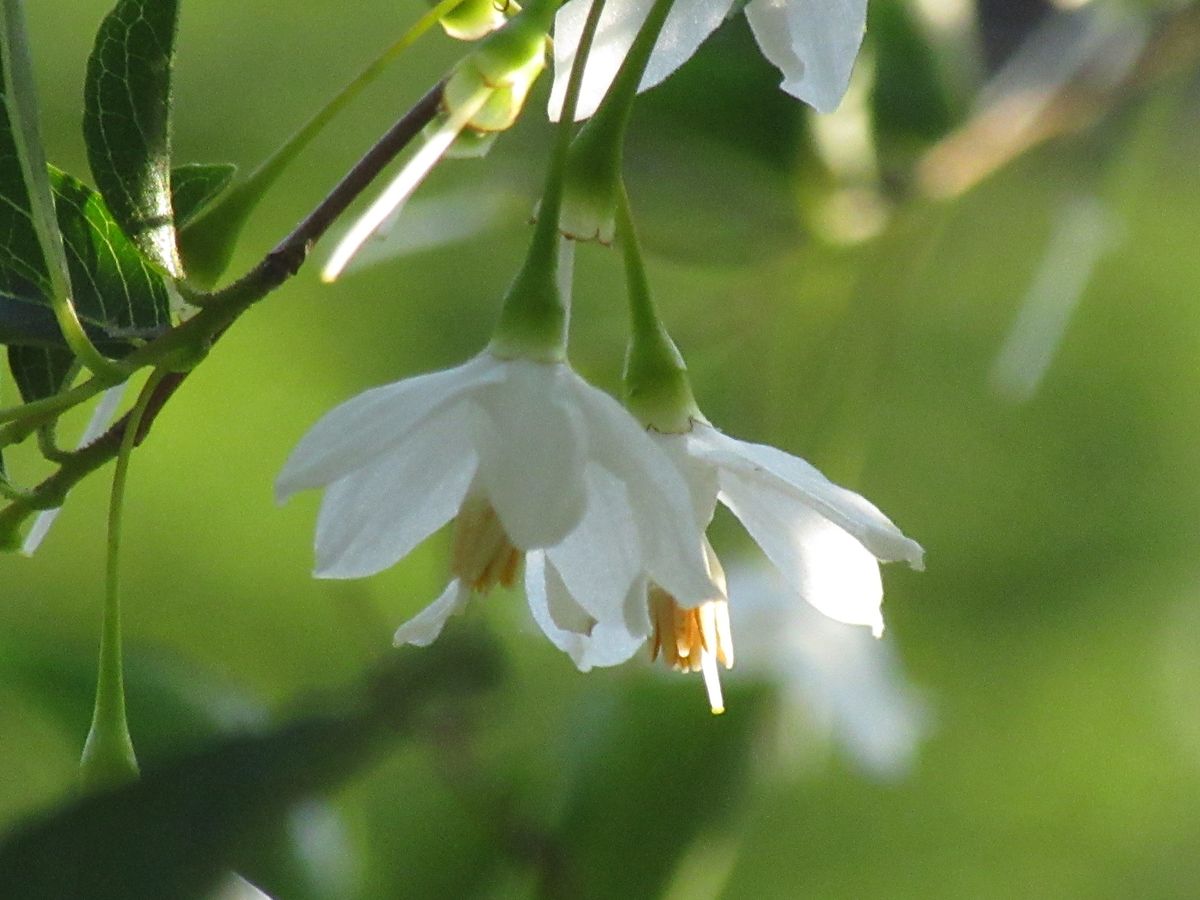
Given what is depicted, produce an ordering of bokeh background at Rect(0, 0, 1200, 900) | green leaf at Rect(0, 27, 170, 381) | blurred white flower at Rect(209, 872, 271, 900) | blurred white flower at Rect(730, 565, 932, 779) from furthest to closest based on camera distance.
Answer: bokeh background at Rect(0, 0, 1200, 900), blurred white flower at Rect(730, 565, 932, 779), green leaf at Rect(0, 27, 170, 381), blurred white flower at Rect(209, 872, 271, 900)

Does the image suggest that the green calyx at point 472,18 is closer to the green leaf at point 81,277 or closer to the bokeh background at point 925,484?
the green leaf at point 81,277

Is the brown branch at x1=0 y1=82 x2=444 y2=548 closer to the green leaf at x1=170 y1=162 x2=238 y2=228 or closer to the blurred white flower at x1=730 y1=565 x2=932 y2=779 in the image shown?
the green leaf at x1=170 y1=162 x2=238 y2=228

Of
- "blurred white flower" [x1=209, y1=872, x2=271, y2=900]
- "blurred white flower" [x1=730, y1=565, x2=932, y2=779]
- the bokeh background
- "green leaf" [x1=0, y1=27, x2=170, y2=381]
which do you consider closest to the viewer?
"blurred white flower" [x1=209, y1=872, x2=271, y2=900]

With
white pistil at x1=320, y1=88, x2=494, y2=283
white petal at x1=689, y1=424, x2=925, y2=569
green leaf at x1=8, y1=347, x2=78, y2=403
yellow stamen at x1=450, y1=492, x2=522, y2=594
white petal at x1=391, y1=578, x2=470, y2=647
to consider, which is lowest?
white petal at x1=391, y1=578, x2=470, y2=647

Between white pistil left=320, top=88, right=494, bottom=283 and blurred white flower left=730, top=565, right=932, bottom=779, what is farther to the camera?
blurred white flower left=730, top=565, right=932, bottom=779

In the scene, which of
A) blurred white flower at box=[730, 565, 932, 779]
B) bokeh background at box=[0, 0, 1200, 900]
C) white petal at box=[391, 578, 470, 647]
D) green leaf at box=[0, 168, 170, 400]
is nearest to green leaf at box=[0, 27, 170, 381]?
green leaf at box=[0, 168, 170, 400]

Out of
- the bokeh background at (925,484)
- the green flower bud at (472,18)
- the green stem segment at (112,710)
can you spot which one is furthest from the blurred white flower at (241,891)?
the bokeh background at (925,484)

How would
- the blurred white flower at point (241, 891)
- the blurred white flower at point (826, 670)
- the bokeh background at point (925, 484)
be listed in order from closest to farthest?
1. the blurred white flower at point (241, 891)
2. the blurred white flower at point (826, 670)
3. the bokeh background at point (925, 484)

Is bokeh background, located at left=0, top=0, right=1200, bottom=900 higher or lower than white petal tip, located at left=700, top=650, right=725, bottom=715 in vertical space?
lower
